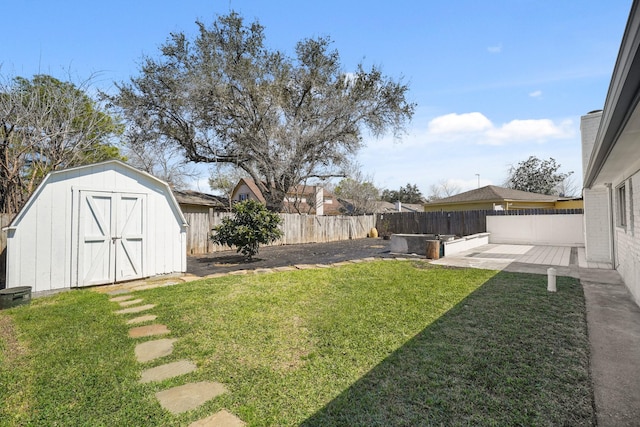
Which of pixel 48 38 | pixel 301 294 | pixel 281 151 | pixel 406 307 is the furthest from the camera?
pixel 281 151

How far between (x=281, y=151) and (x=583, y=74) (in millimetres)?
13722

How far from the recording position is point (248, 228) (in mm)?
9172

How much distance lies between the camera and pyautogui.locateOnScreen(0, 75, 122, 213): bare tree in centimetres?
824

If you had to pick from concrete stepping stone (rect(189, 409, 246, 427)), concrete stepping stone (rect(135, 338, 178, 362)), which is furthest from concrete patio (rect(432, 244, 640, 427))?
concrete stepping stone (rect(135, 338, 178, 362))

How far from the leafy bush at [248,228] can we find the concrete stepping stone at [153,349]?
5809 mm

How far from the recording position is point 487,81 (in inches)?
335

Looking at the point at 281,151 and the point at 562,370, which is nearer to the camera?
the point at 562,370

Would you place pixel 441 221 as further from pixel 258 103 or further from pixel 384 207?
pixel 384 207

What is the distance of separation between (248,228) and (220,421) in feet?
24.3

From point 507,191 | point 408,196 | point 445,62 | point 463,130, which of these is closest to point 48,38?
point 445,62

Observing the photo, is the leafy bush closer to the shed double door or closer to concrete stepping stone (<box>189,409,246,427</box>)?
the shed double door

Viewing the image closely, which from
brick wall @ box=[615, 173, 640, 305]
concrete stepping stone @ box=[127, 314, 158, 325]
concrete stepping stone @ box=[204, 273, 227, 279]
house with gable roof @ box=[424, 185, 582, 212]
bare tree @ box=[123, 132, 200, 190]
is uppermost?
bare tree @ box=[123, 132, 200, 190]

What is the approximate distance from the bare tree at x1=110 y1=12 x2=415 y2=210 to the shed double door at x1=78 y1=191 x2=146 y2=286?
11.1m

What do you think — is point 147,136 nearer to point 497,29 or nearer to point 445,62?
point 445,62
